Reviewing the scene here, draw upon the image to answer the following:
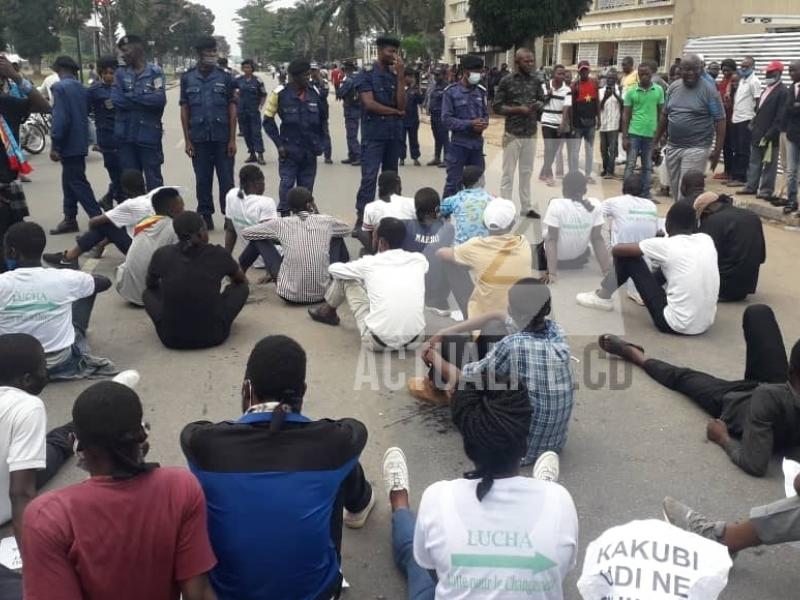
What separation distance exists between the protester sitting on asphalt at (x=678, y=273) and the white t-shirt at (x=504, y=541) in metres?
3.69

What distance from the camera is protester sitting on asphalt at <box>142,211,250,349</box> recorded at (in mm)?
5375

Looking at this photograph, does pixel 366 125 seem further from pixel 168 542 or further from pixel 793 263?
pixel 168 542

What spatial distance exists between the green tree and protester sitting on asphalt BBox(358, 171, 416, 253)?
67.1 ft

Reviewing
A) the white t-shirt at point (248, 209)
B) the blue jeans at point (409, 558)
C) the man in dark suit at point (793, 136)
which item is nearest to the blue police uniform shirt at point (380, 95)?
the white t-shirt at point (248, 209)

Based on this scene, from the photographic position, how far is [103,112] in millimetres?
9125

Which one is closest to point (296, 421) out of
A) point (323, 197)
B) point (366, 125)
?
point (366, 125)

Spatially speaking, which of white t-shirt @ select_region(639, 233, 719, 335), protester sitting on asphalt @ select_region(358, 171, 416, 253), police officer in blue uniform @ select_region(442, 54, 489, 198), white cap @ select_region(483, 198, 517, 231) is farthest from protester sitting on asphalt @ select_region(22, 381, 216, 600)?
police officer in blue uniform @ select_region(442, 54, 489, 198)

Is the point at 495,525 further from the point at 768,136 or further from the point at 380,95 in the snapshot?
the point at 768,136

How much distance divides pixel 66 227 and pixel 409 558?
690 cm

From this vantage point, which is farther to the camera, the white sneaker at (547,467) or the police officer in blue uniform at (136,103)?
the police officer in blue uniform at (136,103)

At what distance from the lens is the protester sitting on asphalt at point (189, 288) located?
5375 millimetres

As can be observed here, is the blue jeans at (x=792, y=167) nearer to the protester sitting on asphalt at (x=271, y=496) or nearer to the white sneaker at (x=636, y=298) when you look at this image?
the white sneaker at (x=636, y=298)

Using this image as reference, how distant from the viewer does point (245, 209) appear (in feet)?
23.8

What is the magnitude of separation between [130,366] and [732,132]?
10.0m
